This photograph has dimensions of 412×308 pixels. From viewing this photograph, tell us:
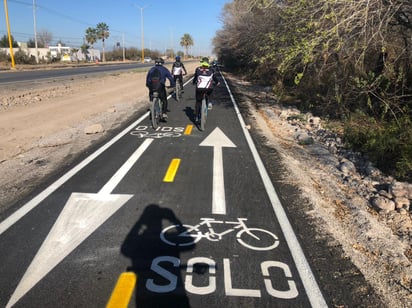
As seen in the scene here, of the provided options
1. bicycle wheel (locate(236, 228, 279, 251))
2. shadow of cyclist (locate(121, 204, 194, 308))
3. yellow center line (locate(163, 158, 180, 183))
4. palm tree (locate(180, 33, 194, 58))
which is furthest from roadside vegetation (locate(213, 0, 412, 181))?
palm tree (locate(180, 33, 194, 58))

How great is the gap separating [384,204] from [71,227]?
14.8 ft

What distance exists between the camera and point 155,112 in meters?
10.8

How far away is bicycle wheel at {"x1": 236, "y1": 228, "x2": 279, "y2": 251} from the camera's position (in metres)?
4.07

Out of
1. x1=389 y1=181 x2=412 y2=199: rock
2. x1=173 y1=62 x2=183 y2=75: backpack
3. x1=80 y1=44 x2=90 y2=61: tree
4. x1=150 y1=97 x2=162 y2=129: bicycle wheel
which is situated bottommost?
x1=389 y1=181 x2=412 y2=199: rock

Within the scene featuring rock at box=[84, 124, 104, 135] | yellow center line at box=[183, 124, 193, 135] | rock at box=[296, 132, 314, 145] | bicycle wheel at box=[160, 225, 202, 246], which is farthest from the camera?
yellow center line at box=[183, 124, 193, 135]

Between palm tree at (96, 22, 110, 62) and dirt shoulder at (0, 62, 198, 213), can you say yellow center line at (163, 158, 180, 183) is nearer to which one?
dirt shoulder at (0, 62, 198, 213)

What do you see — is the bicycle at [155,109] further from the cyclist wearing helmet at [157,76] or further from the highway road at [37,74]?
the highway road at [37,74]

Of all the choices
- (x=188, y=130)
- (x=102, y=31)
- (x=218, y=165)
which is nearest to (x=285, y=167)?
(x=218, y=165)

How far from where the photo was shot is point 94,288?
10.6ft

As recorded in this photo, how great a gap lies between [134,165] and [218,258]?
3703mm

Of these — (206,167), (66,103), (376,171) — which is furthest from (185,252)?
(66,103)

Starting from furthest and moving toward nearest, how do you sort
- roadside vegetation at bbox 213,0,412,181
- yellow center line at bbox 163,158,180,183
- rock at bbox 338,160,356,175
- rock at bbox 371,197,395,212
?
roadside vegetation at bbox 213,0,412,181, rock at bbox 338,160,356,175, yellow center line at bbox 163,158,180,183, rock at bbox 371,197,395,212

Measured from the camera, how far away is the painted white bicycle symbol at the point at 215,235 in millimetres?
4090

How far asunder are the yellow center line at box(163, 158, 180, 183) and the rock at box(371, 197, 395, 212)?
3.40 meters
